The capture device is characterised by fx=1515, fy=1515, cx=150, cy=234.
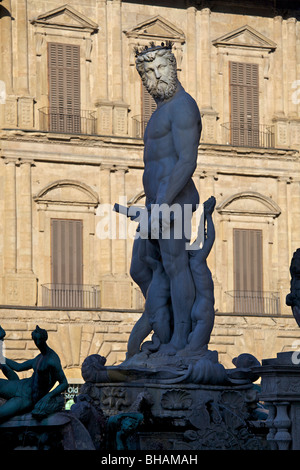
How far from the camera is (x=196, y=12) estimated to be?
4488 cm

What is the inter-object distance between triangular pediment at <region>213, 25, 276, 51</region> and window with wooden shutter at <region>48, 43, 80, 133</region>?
4.71 metres

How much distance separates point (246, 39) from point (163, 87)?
30.9 meters

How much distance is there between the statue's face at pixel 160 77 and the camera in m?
14.7

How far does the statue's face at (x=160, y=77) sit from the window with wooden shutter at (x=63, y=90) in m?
27.7

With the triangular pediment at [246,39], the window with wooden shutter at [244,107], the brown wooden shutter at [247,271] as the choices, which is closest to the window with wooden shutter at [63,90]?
the triangular pediment at [246,39]

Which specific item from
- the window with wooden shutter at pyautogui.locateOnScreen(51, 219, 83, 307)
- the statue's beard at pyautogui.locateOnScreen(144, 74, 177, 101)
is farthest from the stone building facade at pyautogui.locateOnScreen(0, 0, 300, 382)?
the statue's beard at pyautogui.locateOnScreen(144, 74, 177, 101)

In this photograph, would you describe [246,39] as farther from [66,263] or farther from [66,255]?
[66,263]

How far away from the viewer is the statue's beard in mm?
14688

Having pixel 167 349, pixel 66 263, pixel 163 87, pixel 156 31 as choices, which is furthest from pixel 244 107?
pixel 167 349

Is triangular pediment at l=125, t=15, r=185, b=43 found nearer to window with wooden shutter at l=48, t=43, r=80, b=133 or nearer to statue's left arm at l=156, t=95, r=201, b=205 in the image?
window with wooden shutter at l=48, t=43, r=80, b=133

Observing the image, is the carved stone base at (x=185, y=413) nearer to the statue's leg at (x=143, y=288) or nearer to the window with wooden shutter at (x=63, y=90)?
the statue's leg at (x=143, y=288)

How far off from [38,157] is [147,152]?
27221 mm
